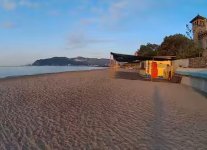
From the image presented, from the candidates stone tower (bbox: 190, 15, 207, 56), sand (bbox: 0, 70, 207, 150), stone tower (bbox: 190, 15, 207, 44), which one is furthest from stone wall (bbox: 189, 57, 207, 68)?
stone tower (bbox: 190, 15, 207, 44)

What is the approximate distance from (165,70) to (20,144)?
→ 22340mm

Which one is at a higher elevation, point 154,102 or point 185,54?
point 185,54

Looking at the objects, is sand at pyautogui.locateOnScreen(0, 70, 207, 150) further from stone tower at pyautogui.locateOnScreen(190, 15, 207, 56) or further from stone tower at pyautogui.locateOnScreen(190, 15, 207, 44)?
stone tower at pyautogui.locateOnScreen(190, 15, 207, 44)

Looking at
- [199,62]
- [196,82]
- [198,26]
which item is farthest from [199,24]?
[196,82]

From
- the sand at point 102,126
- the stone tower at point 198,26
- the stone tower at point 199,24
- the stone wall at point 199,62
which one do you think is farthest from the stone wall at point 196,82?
the stone tower at point 199,24

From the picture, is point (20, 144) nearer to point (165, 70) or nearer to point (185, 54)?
point (165, 70)

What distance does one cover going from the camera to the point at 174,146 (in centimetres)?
541

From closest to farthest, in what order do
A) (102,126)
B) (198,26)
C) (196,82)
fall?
(102,126) < (196,82) < (198,26)

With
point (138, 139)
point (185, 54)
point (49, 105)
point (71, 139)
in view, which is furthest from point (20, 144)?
point (185, 54)

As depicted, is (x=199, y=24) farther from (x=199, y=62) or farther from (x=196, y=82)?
(x=196, y=82)

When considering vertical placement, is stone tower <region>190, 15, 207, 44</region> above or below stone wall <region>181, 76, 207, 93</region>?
above

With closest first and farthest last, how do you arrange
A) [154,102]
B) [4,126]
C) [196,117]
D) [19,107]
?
[4,126]
[196,117]
[19,107]
[154,102]

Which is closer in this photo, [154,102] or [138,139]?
[138,139]

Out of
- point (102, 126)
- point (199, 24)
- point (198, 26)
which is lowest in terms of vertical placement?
point (102, 126)
